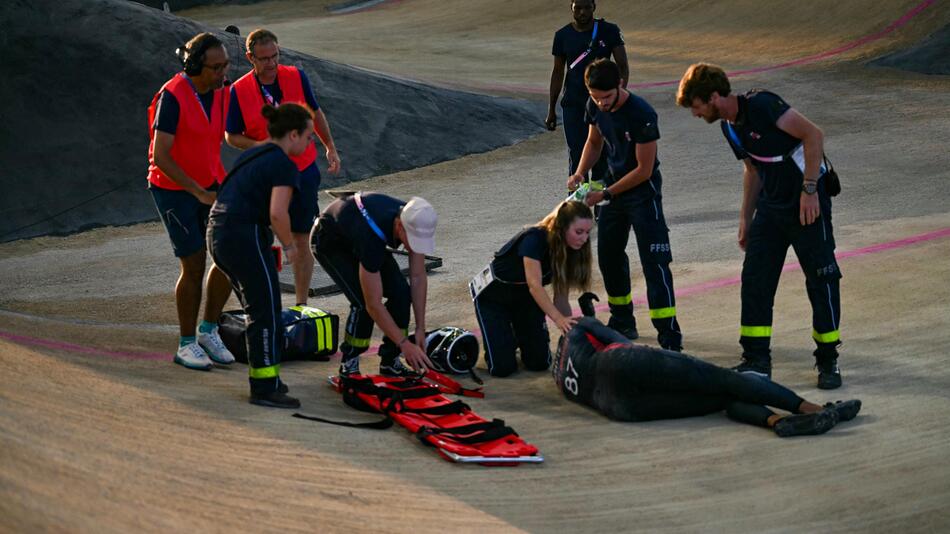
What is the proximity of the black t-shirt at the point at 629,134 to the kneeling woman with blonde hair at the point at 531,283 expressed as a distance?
0.92m

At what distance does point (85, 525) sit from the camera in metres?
4.77

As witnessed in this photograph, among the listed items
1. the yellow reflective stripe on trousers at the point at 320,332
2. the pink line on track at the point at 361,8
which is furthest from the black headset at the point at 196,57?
the pink line on track at the point at 361,8

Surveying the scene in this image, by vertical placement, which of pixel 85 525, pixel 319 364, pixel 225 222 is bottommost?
pixel 319 364

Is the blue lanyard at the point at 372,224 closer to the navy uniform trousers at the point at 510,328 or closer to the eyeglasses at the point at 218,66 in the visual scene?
the navy uniform trousers at the point at 510,328

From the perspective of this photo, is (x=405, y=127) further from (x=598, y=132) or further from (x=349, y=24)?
(x=349, y=24)

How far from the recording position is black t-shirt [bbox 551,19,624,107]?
471 inches

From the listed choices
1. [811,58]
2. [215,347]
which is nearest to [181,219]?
[215,347]

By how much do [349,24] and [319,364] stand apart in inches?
915

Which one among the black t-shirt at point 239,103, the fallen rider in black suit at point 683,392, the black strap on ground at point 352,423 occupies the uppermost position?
the black t-shirt at point 239,103

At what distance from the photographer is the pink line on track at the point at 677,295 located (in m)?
8.42

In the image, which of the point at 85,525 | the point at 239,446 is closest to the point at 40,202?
the point at 239,446

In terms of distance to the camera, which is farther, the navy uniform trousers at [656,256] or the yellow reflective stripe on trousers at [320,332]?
the yellow reflective stripe on trousers at [320,332]

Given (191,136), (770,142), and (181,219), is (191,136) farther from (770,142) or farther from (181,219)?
(770,142)

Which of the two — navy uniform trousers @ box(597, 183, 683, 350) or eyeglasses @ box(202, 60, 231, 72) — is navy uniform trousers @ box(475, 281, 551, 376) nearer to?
navy uniform trousers @ box(597, 183, 683, 350)
